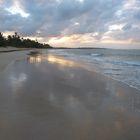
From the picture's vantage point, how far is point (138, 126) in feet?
18.2

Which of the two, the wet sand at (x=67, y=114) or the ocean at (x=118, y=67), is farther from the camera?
the ocean at (x=118, y=67)

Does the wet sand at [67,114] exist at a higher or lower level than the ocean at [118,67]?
higher

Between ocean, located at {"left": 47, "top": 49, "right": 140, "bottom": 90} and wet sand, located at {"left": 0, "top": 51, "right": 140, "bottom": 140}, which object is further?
ocean, located at {"left": 47, "top": 49, "right": 140, "bottom": 90}

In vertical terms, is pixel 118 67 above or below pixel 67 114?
below

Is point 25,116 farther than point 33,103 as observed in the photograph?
No

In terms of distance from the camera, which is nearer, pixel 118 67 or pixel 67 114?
pixel 67 114

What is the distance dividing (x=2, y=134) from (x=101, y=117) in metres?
2.59

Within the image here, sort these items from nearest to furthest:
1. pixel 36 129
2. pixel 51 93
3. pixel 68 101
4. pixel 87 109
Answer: pixel 36 129
pixel 87 109
pixel 68 101
pixel 51 93

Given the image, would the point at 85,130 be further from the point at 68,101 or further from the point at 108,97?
the point at 108,97

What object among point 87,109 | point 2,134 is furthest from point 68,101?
point 2,134

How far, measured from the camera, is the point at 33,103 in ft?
23.7

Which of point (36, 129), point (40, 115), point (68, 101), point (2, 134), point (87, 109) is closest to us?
point (2, 134)

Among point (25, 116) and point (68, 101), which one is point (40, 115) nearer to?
point (25, 116)

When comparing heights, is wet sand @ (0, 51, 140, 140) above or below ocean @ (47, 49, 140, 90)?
above
